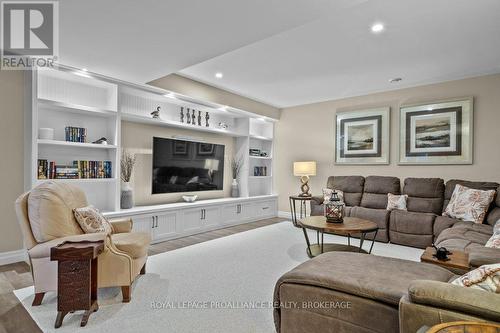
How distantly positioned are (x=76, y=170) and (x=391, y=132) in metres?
5.10

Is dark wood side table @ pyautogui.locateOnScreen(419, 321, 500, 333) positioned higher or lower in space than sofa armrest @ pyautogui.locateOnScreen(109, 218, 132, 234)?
higher

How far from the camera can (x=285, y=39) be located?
10.6ft

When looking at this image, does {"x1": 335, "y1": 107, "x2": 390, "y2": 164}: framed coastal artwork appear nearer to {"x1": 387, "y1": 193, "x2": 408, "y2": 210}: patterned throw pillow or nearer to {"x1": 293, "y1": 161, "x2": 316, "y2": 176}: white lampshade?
{"x1": 293, "y1": 161, "x2": 316, "y2": 176}: white lampshade

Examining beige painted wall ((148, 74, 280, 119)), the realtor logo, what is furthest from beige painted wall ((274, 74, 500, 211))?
the realtor logo

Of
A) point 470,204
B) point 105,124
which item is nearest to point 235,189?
point 105,124

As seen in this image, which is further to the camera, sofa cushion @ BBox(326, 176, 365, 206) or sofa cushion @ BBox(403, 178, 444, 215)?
sofa cushion @ BBox(326, 176, 365, 206)

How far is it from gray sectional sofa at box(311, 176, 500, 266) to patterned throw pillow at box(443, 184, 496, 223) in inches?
3.9

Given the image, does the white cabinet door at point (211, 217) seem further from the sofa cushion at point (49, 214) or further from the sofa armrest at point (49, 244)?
the sofa armrest at point (49, 244)

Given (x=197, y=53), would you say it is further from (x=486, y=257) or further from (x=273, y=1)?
(x=486, y=257)

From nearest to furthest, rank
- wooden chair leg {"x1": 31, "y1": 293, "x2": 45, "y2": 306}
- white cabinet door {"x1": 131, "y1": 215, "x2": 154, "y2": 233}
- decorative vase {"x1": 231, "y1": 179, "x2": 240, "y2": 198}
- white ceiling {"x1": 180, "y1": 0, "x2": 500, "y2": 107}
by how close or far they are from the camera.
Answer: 1. wooden chair leg {"x1": 31, "y1": 293, "x2": 45, "y2": 306}
2. white ceiling {"x1": 180, "y1": 0, "x2": 500, "y2": 107}
3. white cabinet door {"x1": 131, "y1": 215, "x2": 154, "y2": 233}
4. decorative vase {"x1": 231, "y1": 179, "x2": 240, "y2": 198}

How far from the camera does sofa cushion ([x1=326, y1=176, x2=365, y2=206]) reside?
16.5ft

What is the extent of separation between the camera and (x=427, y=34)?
3049mm

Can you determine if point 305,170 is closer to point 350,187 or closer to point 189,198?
point 350,187

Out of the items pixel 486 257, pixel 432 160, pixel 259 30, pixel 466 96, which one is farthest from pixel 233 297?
pixel 466 96
